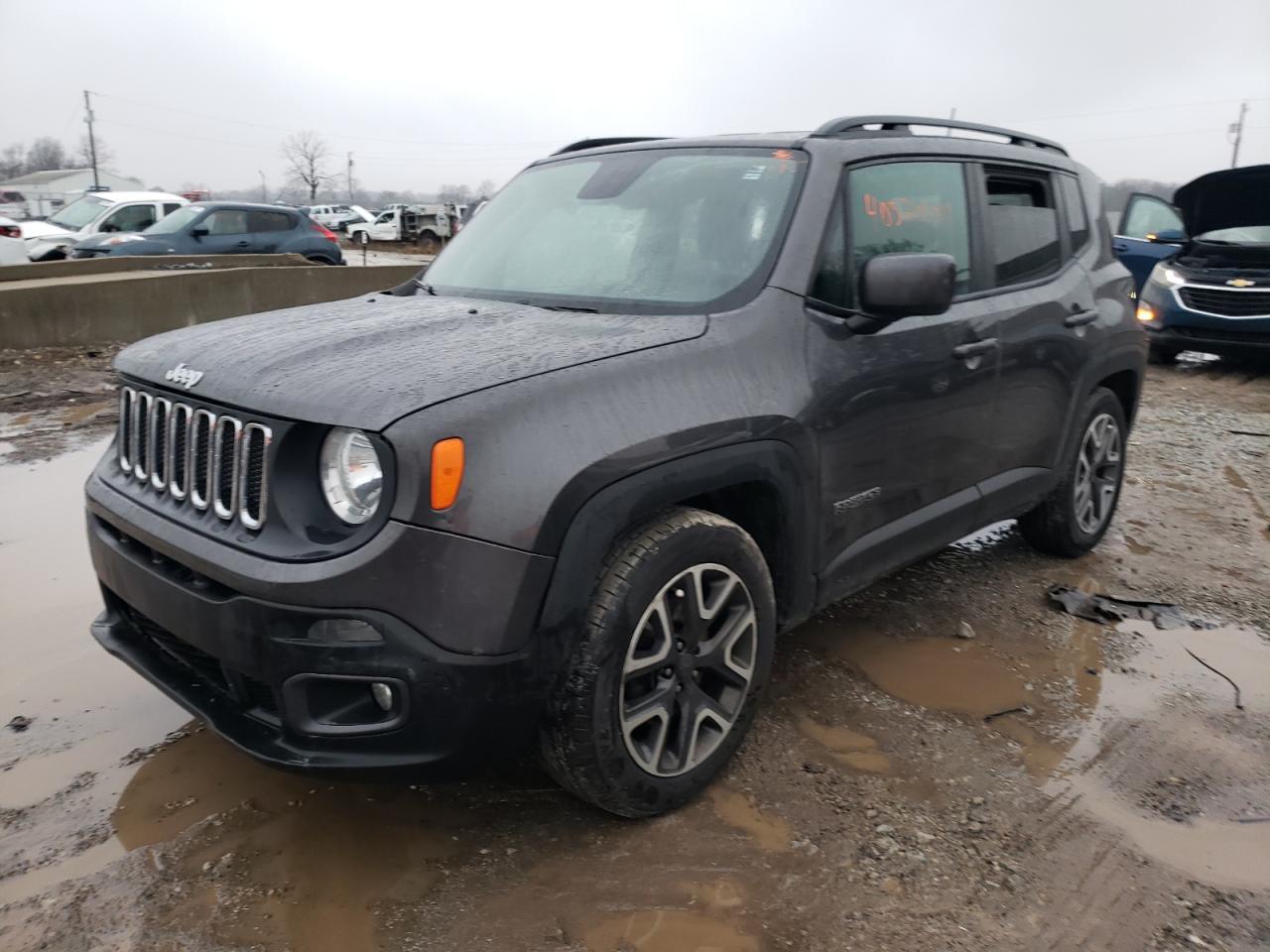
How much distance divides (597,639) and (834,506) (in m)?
1.02

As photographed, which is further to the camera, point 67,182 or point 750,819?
point 67,182

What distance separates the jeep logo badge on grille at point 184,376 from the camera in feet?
7.95

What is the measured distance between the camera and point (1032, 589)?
4.39 meters

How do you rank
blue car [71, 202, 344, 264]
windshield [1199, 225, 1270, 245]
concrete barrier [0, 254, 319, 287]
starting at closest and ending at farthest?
windshield [1199, 225, 1270, 245] < concrete barrier [0, 254, 319, 287] < blue car [71, 202, 344, 264]

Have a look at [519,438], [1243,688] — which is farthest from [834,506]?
[1243,688]

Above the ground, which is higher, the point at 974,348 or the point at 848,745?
the point at 974,348

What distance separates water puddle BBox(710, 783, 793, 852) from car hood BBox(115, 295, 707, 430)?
1.30 meters

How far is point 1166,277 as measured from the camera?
10.4 meters

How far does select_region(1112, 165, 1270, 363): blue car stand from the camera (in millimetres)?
9602

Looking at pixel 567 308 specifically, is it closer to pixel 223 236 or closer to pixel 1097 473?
pixel 1097 473

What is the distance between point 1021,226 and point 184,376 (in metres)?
3.19

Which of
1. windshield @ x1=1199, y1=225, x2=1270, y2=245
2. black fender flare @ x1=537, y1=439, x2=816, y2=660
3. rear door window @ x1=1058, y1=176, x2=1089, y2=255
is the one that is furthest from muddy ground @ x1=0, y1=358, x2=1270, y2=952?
windshield @ x1=1199, y1=225, x2=1270, y2=245

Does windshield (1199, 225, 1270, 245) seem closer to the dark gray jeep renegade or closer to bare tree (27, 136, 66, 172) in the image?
the dark gray jeep renegade

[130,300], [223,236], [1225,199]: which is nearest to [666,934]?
[130,300]
